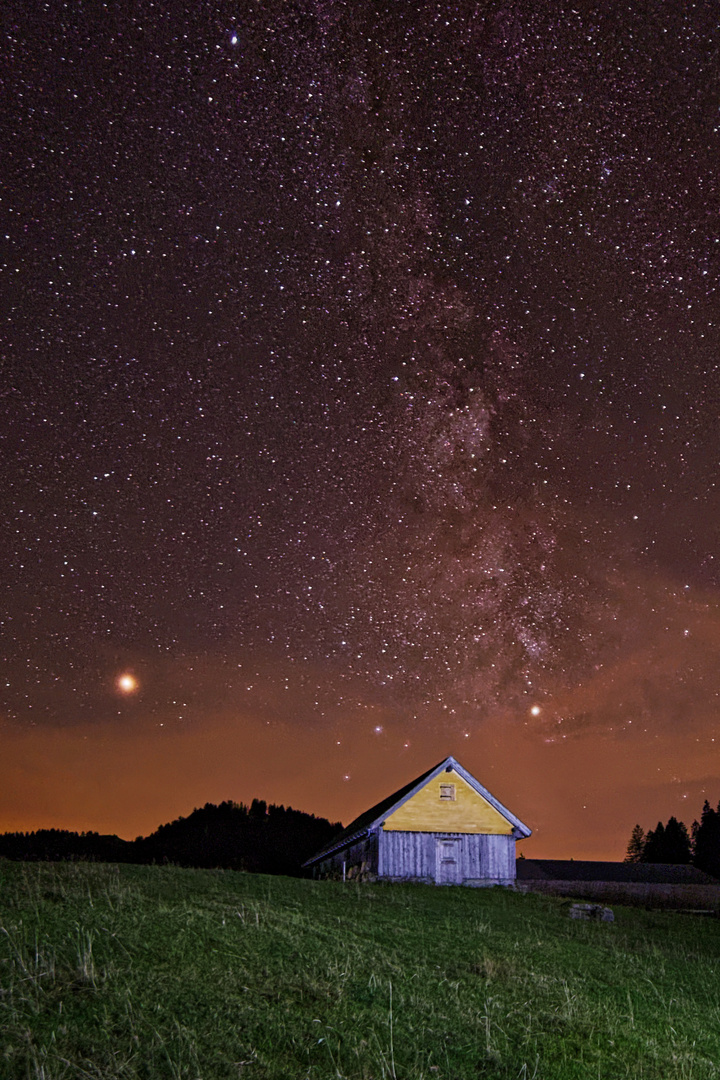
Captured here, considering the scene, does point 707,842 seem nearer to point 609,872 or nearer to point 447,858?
point 609,872

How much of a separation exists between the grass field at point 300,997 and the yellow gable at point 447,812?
20174 mm

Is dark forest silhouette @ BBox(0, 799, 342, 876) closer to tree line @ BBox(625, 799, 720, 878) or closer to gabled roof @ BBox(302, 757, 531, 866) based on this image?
gabled roof @ BBox(302, 757, 531, 866)

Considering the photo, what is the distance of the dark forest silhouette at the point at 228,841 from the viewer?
51812 mm

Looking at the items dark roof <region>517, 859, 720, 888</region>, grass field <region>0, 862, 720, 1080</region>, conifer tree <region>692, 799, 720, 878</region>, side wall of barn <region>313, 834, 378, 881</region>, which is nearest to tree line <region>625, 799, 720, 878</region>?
conifer tree <region>692, 799, 720, 878</region>

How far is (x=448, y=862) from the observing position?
3728 centimetres

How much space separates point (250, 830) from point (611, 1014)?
66.7 m

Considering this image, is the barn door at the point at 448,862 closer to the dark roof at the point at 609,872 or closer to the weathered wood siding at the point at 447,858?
the weathered wood siding at the point at 447,858

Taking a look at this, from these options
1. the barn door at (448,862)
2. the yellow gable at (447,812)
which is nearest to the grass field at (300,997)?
the barn door at (448,862)

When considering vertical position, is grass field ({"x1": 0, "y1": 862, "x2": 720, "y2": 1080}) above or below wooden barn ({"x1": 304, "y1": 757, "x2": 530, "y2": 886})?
below

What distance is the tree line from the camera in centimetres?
9888

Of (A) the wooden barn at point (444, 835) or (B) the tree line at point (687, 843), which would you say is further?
(B) the tree line at point (687, 843)

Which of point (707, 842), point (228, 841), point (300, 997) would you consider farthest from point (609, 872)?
point (707, 842)

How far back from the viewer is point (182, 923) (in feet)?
41.2

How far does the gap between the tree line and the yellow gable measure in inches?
2682
